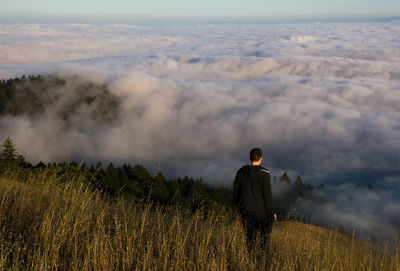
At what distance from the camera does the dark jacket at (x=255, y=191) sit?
605cm

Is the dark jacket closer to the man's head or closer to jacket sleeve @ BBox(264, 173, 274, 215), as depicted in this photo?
jacket sleeve @ BBox(264, 173, 274, 215)

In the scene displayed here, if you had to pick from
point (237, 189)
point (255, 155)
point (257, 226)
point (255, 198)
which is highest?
point (255, 155)

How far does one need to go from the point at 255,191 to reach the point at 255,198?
0.43 feet

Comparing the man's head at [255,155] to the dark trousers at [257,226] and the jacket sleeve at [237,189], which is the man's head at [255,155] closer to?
the jacket sleeve at [237,189]

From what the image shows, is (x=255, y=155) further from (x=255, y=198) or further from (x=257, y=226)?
(x=257, y=226)

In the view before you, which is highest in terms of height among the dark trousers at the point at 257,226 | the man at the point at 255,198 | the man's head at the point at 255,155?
the man's head at the point at 255,155

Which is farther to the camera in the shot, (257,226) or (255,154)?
(257,226)

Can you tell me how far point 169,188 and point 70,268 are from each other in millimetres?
45070

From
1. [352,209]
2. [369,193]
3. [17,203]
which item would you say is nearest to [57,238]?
[17,203]

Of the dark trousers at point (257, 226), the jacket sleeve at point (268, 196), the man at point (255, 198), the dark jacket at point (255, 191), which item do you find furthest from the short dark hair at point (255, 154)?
the dark trousers at point (257, 226)

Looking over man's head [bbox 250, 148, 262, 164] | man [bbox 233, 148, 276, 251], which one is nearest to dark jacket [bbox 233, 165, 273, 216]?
man [bbox 233, 148, 276, 251]

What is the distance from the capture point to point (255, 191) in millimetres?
6105

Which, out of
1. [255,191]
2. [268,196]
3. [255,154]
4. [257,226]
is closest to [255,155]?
[255,154]

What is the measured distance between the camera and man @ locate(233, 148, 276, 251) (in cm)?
605
